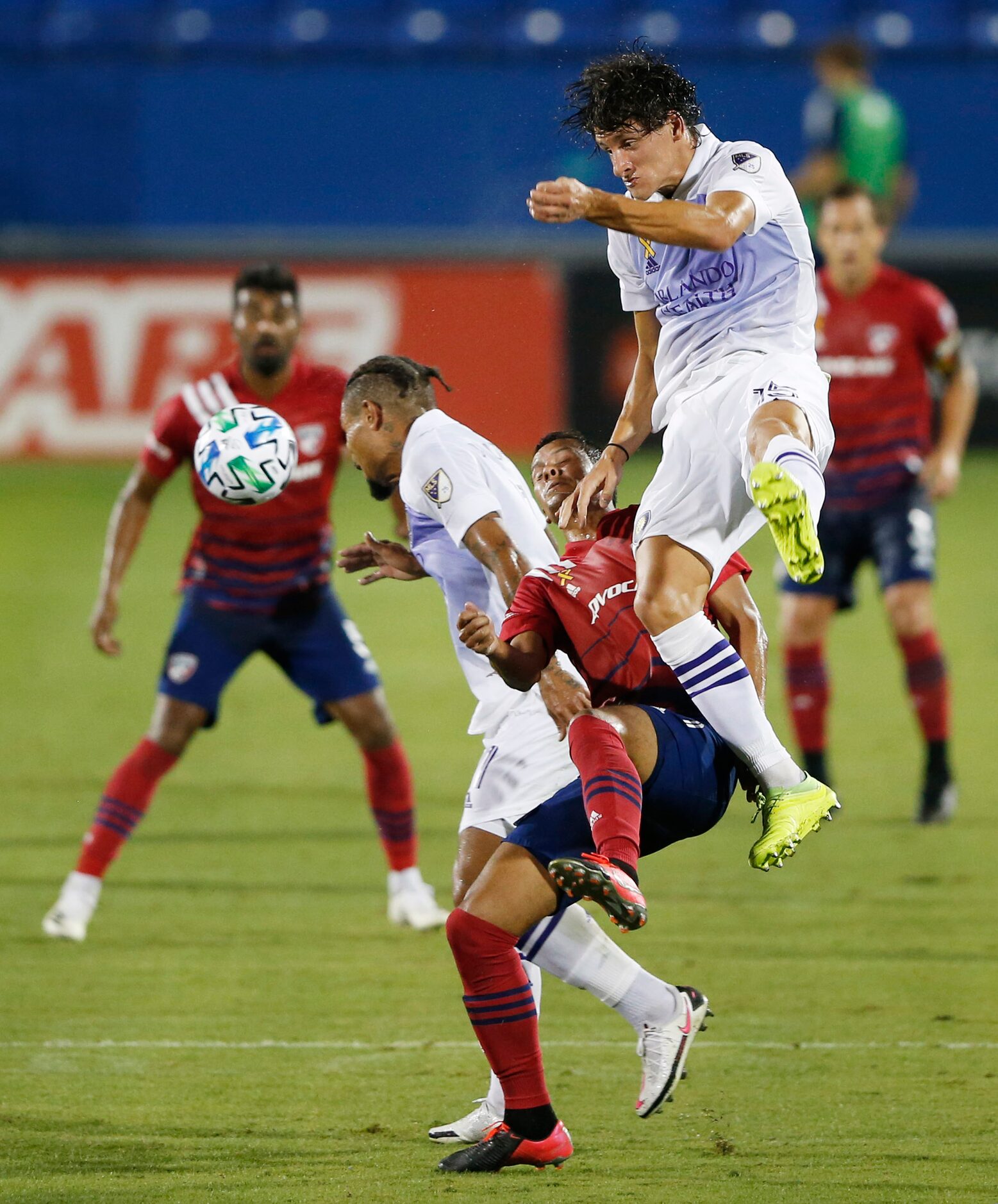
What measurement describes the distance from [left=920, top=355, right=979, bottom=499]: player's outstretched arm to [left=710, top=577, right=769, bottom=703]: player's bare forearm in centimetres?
393

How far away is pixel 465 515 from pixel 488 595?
361 mm

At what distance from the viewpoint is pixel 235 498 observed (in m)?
5.36

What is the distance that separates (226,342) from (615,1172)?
1260 centimetres


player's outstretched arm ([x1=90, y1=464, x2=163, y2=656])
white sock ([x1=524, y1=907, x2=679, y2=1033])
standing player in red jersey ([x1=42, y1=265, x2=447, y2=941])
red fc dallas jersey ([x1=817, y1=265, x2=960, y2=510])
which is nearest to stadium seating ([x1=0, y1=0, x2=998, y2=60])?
red fc dallas jersey ([x1=817, y1=265, x2=960, y2=510])

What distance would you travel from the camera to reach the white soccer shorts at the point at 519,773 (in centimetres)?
475

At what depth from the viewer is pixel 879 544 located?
8336 mm

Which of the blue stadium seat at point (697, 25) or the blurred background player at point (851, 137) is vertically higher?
the blue stadium seat at point (697, 25)

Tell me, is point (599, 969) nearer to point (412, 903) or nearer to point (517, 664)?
point (517, 664)

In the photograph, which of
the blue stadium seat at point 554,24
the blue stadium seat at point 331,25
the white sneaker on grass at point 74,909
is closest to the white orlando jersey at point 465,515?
the white sneaker on grass at point 74,909

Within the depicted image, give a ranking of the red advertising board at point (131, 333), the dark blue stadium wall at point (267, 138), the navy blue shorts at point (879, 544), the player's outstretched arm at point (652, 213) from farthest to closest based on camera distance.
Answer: the dark blue stadium wall at point (267, 138) → the red advertising board at point (131, 333) → the navy blue shorts at point (879, 544) → the player's outstretched arm at point (652, 213)

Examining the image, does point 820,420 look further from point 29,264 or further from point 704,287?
point 29,264

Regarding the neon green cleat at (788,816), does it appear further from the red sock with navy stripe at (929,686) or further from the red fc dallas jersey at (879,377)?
the red fc dallas jersey at (879,377)

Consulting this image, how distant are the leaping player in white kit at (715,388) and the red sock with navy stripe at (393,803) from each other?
2.37 m

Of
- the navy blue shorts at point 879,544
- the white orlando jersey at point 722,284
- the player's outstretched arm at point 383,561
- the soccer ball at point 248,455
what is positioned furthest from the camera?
the navy blue shorts at point 879,544
